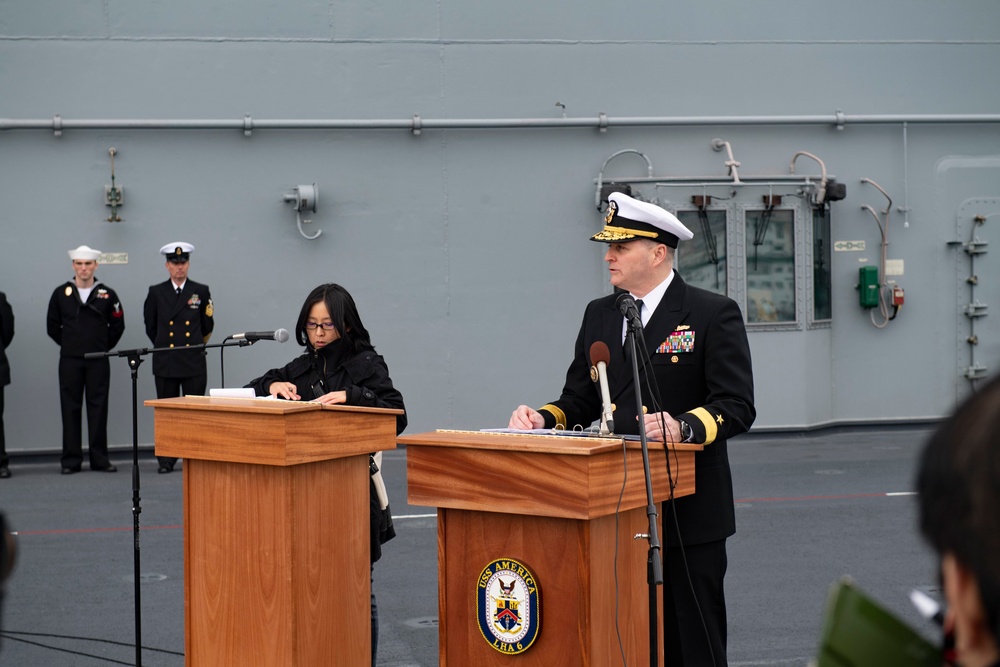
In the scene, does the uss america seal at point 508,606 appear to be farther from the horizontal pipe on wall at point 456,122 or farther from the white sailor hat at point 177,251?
the horizontal pipe on wall at point 456,122

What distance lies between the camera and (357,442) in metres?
4.32

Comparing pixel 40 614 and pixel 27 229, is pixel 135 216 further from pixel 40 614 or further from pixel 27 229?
pixel 40 614

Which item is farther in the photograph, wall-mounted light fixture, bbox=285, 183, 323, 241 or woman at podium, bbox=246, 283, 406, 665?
wall-mounted light fixture, bbox=285, 183, 323, 241

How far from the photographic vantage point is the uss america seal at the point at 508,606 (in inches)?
133

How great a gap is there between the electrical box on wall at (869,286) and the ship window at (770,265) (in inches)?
34.7

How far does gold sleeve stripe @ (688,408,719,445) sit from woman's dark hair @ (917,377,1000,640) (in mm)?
2401

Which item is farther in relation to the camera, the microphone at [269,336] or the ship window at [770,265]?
the ship window at [770,265]

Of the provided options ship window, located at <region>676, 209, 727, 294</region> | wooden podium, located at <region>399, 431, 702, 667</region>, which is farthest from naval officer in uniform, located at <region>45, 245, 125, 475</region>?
wooden podium, located at <region>399, 431, 702, 667</region>

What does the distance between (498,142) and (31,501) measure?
570 centimetres

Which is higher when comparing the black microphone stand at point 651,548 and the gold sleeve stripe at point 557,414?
the gold sleeve stripe at point 557,414

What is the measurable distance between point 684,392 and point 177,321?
8009mm

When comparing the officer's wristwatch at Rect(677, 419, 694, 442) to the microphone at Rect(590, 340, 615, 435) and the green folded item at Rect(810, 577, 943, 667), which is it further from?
the green folded item at Rect(810, 577, 943, 667)

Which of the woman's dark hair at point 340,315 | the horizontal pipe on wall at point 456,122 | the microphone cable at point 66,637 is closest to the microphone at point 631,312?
the woman's dark hair at point 340,315

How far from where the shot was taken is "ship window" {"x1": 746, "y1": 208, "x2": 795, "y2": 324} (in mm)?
12352
